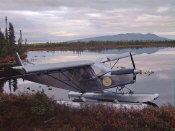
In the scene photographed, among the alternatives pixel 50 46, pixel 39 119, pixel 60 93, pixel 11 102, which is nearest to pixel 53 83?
pixel 11 102

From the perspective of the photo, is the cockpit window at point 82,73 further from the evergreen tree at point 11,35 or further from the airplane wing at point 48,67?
the evergreen tree at point 11,35

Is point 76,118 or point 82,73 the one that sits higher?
point 82,73

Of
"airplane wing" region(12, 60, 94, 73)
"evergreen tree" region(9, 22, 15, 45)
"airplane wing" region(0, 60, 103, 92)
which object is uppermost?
"evergreen tree" region(9, 22, 15, 45)

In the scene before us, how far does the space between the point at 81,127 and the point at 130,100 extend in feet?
17.3

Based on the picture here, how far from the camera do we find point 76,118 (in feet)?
22.3

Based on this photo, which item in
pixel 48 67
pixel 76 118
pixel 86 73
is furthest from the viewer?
pixel 86 73

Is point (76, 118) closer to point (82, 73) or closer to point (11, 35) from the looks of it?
point (82, 73)

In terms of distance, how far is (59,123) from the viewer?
21.5 feet

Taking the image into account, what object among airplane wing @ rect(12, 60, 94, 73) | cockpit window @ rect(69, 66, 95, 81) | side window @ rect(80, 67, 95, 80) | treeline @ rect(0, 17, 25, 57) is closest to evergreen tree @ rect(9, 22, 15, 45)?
treeline @ rect(0, 17, 25, 57)

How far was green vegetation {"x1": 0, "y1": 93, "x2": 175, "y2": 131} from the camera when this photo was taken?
20.5ft

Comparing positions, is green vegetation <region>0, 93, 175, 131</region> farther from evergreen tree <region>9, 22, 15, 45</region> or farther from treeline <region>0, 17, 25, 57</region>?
evergreen tree <region>9, 22, 15, 45</region>

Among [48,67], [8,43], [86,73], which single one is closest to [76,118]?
[48,67]

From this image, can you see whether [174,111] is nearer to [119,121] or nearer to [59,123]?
[119,121]

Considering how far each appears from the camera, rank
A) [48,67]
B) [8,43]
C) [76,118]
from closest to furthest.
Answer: [76,118]
[48,67]
[8,43]
